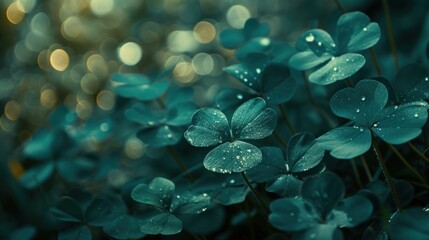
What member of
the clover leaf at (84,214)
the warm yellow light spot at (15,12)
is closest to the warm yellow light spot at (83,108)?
the warm yellow light spot at (15,12)

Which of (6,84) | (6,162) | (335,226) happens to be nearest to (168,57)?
(6,84)

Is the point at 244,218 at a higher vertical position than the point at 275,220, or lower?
lower

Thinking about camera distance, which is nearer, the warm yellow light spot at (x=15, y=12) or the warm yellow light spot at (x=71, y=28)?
the warm yellow light spot at (x=15, y=12)

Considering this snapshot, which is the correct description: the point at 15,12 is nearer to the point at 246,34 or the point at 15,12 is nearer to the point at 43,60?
the point at 43,60

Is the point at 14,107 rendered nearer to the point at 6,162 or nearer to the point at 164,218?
the point at 6,162

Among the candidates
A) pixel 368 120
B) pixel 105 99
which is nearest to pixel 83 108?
pixel 105 99

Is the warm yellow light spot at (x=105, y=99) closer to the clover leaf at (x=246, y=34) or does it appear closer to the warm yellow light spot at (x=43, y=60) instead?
the warm yellow light spot at (x=43, y=60)
